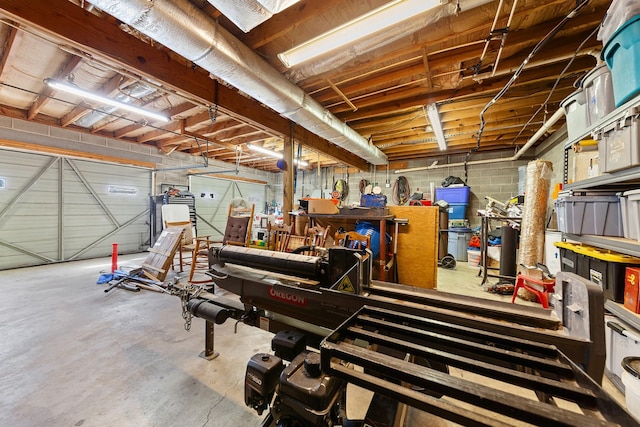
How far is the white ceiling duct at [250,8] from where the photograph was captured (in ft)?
4.97

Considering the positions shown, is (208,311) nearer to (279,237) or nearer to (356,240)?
(356,240)

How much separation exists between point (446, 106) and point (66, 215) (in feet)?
26.1

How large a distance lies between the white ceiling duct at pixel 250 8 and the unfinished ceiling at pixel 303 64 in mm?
22

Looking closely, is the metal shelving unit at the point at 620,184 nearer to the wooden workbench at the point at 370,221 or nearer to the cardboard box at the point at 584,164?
the cardboard box at the point at 584,164

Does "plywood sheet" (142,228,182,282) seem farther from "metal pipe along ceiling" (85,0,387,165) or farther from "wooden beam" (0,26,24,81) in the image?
"wooden beam" (0,26,24,81)

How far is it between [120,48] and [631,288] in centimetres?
447

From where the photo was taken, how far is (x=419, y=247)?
321 centimetres

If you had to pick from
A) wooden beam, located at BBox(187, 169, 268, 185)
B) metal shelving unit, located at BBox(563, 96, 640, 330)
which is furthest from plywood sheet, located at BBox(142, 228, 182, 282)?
metal shelving unit, located at BBox(563, 96, 640, 330)

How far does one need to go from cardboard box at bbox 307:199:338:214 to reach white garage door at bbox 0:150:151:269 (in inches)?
216

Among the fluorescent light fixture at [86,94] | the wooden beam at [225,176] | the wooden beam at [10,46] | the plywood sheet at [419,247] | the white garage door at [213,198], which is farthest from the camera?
the white garage door at [213,198]

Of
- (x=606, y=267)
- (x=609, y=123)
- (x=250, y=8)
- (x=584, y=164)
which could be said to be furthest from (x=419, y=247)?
(x=250, y=8)

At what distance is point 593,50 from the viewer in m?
2.14

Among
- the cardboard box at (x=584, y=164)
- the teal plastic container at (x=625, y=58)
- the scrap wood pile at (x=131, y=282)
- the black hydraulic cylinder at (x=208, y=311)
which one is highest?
the teal plastic container at (x=625, y=58)

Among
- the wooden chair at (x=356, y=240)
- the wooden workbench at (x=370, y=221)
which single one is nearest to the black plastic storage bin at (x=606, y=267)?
the wooden workbench at (x=370, y=221)
